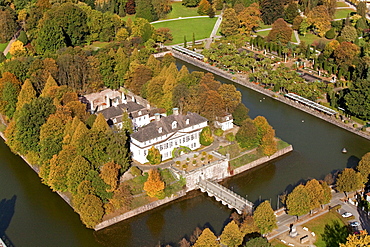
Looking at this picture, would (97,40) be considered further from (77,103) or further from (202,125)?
(202,125)

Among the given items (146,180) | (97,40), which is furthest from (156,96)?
(97,40)

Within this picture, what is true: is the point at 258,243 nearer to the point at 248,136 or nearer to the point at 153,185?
the point at 153,185

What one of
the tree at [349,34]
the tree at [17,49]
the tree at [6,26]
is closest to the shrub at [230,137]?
the tree at [349,34]

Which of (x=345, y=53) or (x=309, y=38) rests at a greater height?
(x=345, y=53)

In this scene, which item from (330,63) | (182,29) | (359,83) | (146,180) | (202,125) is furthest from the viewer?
(182,29)

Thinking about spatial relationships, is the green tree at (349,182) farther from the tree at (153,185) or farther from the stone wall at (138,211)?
the tree at (153,185)

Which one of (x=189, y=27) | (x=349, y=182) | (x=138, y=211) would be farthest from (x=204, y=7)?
(x=138, y=211)
